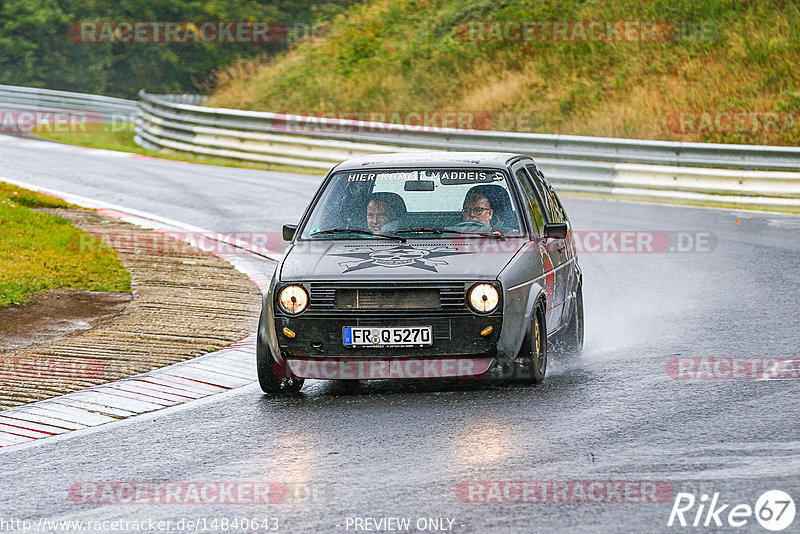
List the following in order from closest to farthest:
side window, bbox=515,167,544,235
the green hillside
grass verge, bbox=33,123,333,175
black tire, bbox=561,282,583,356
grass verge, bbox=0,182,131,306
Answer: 1. side window, bbox=515,167,544,235
2. black tire, bbox=561,282,583,356
3. grass verge, bbox=0,182,131,306
4. the green hillside
5. grass verge, bbox=33,123,333,175

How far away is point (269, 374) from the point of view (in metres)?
7.96

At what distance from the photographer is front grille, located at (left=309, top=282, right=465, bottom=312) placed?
7.64 m

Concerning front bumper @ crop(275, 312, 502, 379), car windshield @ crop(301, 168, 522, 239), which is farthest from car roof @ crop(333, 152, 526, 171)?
front bumper @ crop(275, 312, 502, 379)

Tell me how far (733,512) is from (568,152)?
16.6 meters

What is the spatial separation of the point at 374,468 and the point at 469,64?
87.0 feet

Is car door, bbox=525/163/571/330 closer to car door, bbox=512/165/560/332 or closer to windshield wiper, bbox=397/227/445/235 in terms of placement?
car door, bbox=512/165/560/332

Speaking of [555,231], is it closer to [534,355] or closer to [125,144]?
[534,355]

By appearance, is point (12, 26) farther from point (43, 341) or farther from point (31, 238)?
point (43, 341)

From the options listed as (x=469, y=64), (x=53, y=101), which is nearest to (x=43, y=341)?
(x=469, y=64)

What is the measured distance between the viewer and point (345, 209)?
8891mm

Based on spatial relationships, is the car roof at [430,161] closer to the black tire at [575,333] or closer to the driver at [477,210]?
the driver at [477,210]

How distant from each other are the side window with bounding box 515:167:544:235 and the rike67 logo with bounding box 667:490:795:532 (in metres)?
3.67

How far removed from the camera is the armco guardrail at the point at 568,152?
771 inches

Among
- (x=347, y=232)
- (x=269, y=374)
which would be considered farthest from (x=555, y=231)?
(x=269, y=374)
